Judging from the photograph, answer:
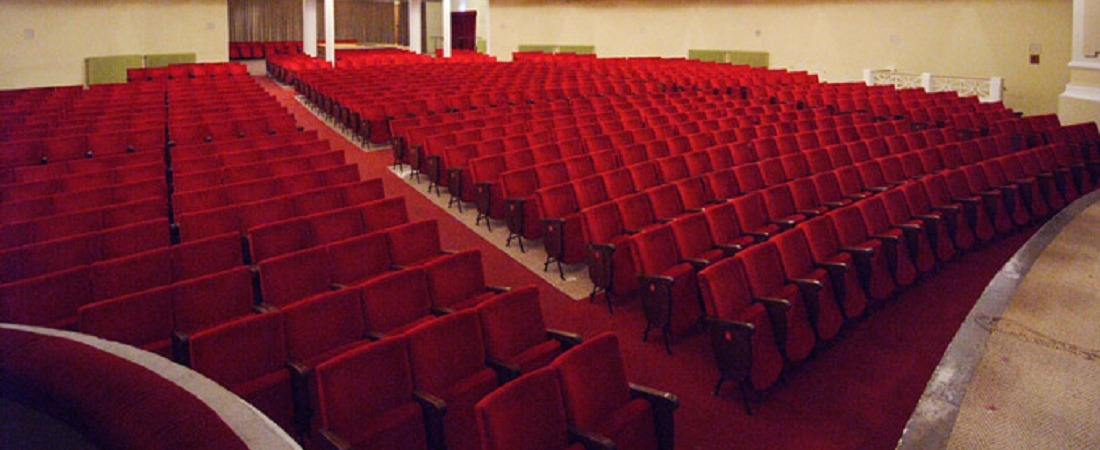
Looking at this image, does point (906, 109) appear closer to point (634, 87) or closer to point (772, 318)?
point (634, 87)

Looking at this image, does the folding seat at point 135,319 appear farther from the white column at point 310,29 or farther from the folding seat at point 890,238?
the white column at point 310,29

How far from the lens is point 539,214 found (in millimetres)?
4855

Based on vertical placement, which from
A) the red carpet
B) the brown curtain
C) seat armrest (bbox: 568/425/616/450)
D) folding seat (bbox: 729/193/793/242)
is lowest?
the red carpet

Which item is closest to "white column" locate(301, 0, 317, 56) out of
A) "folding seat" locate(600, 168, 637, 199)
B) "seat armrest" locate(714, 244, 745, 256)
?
"folding seat" locate(600, 168, 637, 199)

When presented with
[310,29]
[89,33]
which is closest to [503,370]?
[89,33]

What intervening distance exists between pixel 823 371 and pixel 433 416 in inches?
75.0

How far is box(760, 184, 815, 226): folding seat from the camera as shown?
15.7ft

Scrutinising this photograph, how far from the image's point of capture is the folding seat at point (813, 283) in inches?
138

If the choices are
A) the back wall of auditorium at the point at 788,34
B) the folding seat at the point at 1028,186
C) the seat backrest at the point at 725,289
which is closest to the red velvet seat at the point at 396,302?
the seat backrest at the point at 725,289

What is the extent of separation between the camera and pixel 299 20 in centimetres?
2439

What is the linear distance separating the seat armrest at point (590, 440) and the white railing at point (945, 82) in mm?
11416

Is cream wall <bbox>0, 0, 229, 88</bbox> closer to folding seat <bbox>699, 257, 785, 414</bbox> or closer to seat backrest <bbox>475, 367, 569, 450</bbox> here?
folding seat <bbox>699, 257, 785, 414</bbox>

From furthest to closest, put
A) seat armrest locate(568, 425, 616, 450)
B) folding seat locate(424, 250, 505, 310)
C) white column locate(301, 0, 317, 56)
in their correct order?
white column locate(301, 0, 317, 56)
folding seat locate(424, 250, 505, 310)
seat armrest locate(568, 425, 616, 450)

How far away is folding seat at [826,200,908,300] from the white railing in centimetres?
880
